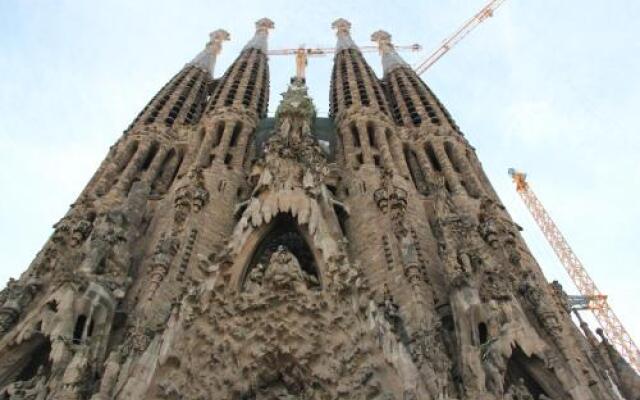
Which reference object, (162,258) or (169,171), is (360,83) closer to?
(169,171)

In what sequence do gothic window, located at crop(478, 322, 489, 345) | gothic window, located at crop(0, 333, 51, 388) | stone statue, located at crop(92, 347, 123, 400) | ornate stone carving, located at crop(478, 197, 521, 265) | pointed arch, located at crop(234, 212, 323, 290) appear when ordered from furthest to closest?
ornate stone carving, located at crop(478, 197, 521, 265) → pointed arch, located at crop(234, 212, 323, 290) → gothic window, located at crop(478, 322, 489, 345) → gothic window, located at crop(0, 333, 51, 388) → stone statue, located at crop(92, 347, 123, 400)

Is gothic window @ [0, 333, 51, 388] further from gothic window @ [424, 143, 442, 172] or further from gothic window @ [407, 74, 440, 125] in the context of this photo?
gothic window @ [407, 74, 440, 125]

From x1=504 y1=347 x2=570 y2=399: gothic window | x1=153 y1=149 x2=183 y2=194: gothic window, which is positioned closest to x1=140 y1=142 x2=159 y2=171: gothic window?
x1=153 y1=149 x2=183 y2=194: gothic window

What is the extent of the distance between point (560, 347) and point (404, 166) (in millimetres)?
8869

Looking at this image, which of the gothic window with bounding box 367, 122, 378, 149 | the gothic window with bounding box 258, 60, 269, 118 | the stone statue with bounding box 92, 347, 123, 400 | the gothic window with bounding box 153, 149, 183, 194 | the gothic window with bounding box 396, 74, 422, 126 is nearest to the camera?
the stone statue with bounding box 92, 347, 123, 400

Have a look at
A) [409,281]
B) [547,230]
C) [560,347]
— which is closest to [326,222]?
[409,281]

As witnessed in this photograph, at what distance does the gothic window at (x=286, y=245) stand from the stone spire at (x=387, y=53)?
17.4m

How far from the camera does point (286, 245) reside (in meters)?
14.9

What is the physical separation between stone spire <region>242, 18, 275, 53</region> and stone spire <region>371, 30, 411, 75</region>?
22.0ft

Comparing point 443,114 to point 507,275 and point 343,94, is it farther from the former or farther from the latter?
point 507,275

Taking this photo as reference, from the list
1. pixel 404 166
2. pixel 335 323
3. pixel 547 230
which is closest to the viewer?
pixel 335 323

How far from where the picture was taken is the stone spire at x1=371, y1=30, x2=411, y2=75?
30.5 metres

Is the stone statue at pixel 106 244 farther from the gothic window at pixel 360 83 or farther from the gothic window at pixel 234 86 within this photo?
the gothic window at pixel 360 83

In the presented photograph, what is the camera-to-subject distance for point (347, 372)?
1090 cm
